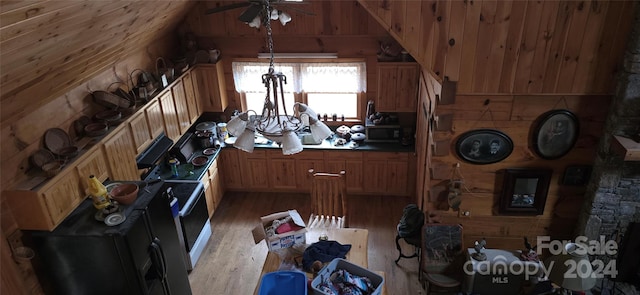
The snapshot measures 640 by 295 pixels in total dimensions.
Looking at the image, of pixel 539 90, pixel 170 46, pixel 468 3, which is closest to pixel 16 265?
pixel 170 46

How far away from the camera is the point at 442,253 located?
4.47m

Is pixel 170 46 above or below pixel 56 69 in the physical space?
below

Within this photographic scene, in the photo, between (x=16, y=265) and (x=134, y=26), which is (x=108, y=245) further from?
(x=134, y=26)

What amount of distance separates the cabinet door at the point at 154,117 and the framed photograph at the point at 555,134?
147 inches

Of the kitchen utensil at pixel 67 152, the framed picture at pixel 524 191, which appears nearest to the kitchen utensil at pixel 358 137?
the framed picture at pixel 524 191

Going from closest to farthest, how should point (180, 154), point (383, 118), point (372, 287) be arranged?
point (372, 287) → point (180, 154) → point (383, 118)

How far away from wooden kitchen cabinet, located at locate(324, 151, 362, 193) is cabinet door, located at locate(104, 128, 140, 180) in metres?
2.44

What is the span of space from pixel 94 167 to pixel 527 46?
370cm

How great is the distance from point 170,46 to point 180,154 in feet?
4.56

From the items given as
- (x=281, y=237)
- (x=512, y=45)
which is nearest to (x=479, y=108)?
(x=512, y=45)

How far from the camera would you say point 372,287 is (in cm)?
329

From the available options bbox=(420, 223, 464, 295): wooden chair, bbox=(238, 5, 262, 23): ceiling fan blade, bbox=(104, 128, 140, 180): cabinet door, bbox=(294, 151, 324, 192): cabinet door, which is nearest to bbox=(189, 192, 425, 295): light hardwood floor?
bbox=(294, 151, 324, 192): cabinet door

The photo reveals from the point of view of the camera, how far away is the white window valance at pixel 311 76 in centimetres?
607

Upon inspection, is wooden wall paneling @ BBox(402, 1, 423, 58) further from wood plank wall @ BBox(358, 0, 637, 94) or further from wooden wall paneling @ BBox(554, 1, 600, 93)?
wooden wall paneling @ BBox(554, 1, 600, 93)
